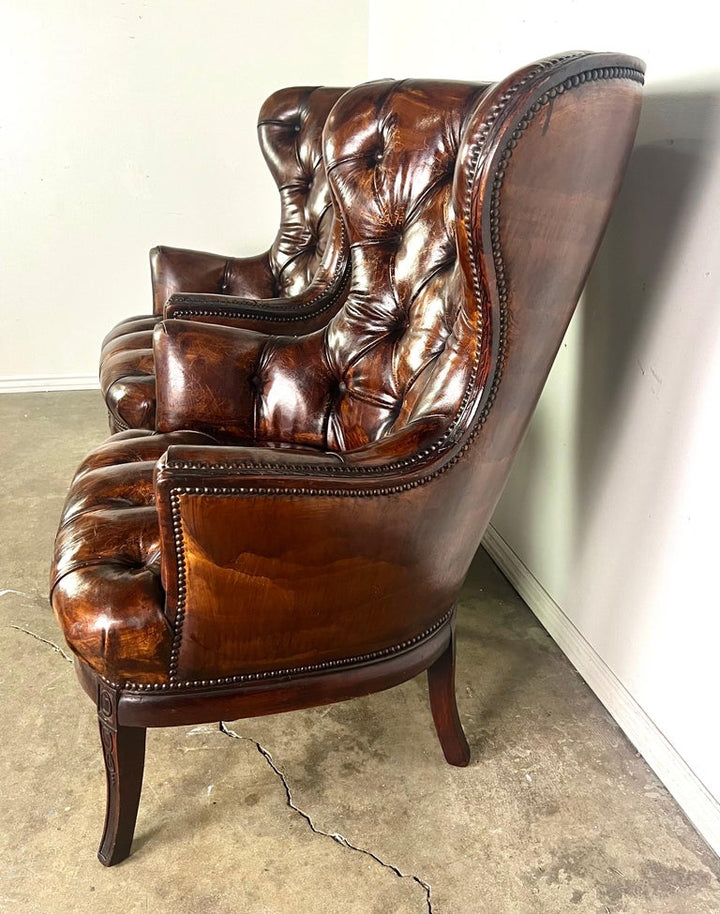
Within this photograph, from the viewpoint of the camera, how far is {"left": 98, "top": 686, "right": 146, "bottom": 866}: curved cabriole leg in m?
1.12

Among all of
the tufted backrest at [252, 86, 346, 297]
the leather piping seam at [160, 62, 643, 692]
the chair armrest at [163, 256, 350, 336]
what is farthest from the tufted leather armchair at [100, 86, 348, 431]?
the leather piping seam at [160, 62, 643, 692]

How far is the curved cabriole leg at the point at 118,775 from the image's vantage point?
112cm

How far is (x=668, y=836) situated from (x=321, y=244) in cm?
174

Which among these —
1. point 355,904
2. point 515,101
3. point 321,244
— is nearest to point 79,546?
point 355,904

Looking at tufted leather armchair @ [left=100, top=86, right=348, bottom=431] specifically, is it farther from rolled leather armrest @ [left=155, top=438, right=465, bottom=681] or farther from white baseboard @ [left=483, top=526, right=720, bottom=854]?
rolled leather armrest @ [left=155, top=438, right=465, bottom=681]

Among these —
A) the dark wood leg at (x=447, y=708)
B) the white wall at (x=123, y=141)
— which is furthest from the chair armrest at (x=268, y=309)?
the white wall at (x=123, y=141)

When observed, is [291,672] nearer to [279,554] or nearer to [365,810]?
[279,554]

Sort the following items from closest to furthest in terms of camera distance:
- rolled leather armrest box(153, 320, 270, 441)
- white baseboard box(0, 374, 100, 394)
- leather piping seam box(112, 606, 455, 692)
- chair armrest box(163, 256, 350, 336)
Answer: leather piping seam box(112, 606, 455, 692), rolled leather armrest box(153, 320, 270, 441), chair armrest box(163, 256, 350, 336), white baseboard box(0, 374, 100, 394)

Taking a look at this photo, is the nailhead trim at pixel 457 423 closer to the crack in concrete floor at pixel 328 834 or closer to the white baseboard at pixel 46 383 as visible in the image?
the crack in concrete floor at pixel 328 834

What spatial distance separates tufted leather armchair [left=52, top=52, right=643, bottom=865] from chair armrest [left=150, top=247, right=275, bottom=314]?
128 cm

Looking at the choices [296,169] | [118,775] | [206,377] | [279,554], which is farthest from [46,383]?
[279,554]

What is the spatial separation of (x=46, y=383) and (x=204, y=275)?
124 centimetres

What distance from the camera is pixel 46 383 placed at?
11.4ft

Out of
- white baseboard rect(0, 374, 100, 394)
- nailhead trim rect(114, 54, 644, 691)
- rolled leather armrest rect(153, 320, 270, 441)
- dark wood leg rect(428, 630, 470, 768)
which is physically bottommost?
white baseboard rect(0, 374, 100, 394)
